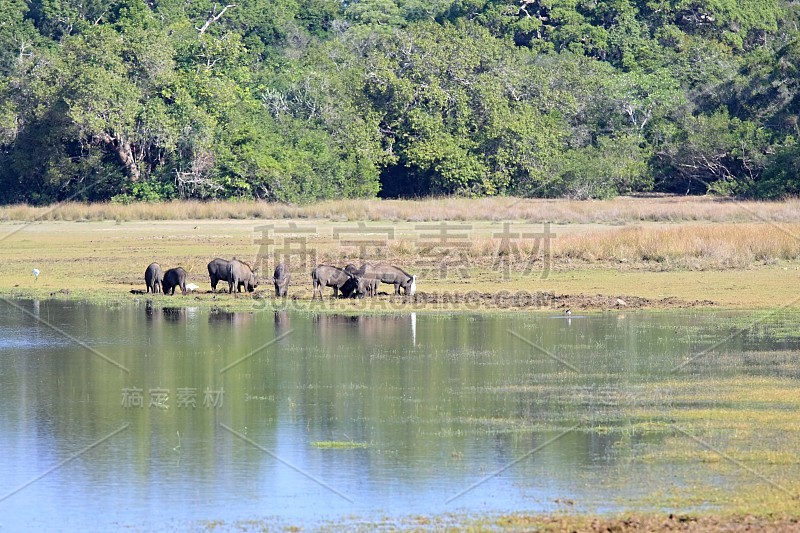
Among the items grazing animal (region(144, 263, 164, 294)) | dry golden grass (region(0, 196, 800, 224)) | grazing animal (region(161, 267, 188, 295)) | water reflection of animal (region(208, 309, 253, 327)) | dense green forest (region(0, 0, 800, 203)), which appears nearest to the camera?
water reflection of animal (region(208, 309, 253, 327))

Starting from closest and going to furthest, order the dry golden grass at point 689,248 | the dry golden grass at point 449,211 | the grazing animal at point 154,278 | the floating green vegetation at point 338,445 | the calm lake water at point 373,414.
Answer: the calm lake water at point 373,414
the floating green vegetation at point 338,445
the grazing animal at point 154,278
the dry golden grass at point 689,248
the dry golden grass at point 449,211

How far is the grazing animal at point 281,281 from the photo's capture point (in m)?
19.2

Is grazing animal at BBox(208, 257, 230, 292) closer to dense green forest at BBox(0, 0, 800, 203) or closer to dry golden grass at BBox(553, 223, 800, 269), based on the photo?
dry golden grass at BBox(553, 223, 800, 269)

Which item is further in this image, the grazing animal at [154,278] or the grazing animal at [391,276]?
the grazing animal at [154,278]

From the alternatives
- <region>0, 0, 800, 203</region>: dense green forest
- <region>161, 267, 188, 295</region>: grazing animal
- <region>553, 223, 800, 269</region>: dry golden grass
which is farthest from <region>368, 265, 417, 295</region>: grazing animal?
<region>0, 0, 800, 203</region>: dense green forest

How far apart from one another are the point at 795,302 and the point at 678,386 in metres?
7.09

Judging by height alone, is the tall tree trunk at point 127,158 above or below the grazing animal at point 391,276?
above

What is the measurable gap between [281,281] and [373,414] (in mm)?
8188

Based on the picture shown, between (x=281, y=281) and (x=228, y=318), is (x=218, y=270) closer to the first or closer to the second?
(x=281, y=281)

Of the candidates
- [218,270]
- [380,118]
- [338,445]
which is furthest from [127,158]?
[338,445]

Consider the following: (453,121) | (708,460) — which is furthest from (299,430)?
(453,121)

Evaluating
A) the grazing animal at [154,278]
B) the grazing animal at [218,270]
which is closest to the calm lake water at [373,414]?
the grazing animal at [218,270]

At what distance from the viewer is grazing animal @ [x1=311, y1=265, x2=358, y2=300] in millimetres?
19125

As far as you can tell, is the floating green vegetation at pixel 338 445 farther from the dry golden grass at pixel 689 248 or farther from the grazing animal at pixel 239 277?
the dry golden grass at pixel 689 248
